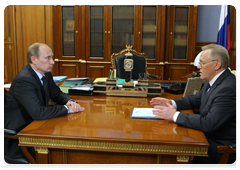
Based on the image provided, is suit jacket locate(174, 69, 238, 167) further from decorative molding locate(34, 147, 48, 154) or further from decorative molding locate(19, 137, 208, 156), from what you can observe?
decorative molding locate(34, 147, 48, 154)

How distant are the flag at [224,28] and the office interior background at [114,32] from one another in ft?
0.80

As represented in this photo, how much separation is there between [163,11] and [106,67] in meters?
1.79

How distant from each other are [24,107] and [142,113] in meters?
0.90

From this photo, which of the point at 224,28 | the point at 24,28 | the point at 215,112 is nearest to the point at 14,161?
the point at 215,112

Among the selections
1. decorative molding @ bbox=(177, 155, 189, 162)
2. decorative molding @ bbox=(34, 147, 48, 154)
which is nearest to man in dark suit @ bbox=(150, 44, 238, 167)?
decorative molding @ bbox=(177, 155, 189, 162)

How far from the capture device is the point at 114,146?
4.53 ft

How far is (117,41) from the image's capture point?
17.5ft

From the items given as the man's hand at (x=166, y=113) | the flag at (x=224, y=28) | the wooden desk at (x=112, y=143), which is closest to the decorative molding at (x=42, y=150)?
the wooden desk at (x=112, y=143)

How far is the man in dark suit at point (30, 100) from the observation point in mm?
1705

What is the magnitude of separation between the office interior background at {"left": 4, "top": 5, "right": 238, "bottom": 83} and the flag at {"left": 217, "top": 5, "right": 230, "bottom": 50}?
243 mm

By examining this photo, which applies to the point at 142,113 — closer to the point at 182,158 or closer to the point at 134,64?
the point at 182,158

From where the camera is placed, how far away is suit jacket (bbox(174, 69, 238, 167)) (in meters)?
1.53
